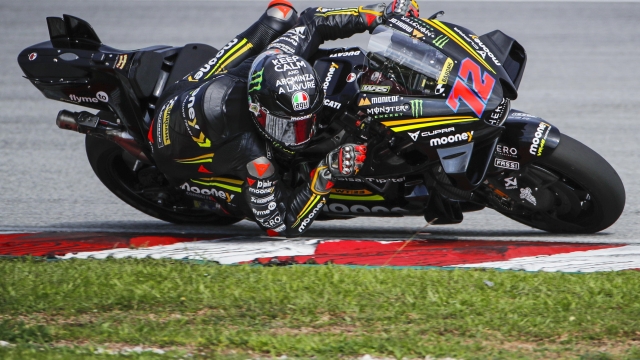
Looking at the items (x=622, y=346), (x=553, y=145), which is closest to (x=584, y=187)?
(x=553, y=145)

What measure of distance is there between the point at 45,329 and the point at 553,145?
8.80ft

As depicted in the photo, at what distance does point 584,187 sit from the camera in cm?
470

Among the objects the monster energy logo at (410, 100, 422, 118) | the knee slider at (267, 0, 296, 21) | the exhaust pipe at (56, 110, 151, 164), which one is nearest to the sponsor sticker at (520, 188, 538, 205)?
the monster energy logo at (410, 100, 422, 118)

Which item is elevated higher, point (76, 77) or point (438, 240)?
point (76, 77)

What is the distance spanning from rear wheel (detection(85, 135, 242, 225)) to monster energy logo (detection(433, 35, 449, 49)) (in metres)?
2.05

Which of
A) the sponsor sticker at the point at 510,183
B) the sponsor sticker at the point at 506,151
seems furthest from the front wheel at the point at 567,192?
the sponsor sticker at the point at 506,151

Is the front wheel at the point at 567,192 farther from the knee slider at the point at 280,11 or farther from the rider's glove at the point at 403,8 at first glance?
the knee slider at the point at 280,11

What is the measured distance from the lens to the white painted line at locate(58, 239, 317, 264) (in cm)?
472

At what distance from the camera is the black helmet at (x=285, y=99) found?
439 centimetres

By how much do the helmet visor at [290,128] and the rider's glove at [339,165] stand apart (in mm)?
182

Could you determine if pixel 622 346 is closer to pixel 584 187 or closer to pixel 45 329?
pixel 584 187

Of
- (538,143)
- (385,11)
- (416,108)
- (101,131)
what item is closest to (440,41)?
(416,108)

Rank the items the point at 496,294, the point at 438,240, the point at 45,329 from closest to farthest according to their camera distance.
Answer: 1. the point at 45,329
2. the point at 496,294
3. the point at 438,240

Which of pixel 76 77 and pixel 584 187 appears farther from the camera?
pixel 76 77
